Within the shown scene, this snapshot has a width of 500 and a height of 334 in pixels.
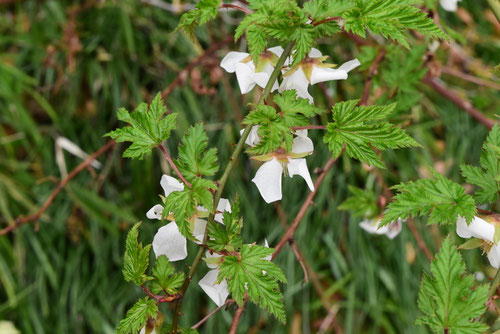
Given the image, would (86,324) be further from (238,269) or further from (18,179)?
(238,269)

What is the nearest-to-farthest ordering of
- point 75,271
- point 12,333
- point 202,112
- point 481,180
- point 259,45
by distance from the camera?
point 259,45
point 481,180
point 12,333
point 75,271
point 202,112

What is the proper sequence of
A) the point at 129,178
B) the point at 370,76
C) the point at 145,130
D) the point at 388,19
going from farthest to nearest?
the point at 129,178
the point at 370,76
the point at 145,130
the point at 388,19

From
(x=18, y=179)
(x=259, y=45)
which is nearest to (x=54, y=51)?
(x=18, y=179)

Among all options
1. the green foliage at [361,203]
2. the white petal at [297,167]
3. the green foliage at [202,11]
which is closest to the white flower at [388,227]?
the green foliage at [361,203]

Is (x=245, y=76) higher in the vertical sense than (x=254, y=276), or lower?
higher

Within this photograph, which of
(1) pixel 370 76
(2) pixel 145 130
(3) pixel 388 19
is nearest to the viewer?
(3) pixel 388 19

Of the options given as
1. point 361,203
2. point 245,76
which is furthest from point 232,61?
point 361,203

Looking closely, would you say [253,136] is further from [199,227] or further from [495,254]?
[495,254]

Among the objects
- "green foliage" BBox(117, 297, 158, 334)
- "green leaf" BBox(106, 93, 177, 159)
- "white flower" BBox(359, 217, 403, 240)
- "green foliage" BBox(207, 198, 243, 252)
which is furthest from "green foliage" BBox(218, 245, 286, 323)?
"white flower" BBox(359, 217, 403, 240)

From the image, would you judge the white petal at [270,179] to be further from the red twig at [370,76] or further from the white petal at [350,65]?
the red twig at [370,76]
